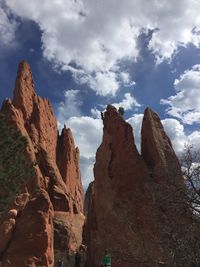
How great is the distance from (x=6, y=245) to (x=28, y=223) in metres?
2.42

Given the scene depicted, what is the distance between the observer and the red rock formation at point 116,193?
39.0 metres

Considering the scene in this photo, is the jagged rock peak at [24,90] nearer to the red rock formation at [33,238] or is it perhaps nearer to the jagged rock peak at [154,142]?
the jagged rock peak at [154,142]

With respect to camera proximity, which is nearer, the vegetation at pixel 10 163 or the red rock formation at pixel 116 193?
the vegetation at pixel 10 163

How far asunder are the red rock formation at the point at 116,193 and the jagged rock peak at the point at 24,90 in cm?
2144

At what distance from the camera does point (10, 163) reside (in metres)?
28.2

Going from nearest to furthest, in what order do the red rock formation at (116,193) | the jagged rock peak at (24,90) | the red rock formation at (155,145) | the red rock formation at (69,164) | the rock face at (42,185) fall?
the rock face at (42,185) → the red rock formation at (116,193) → the red rock formation at (155,145) → the jagged rock peak at (24,90) → the red rock formation at (69,164)

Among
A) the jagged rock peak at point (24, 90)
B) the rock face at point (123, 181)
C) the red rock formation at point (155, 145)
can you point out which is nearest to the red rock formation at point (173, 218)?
the rock face at point (123, 181)

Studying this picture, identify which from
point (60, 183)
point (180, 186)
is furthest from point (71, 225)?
point (180, 186)

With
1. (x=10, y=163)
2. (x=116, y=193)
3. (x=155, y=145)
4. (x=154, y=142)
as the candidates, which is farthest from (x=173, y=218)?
(x=154, y=142)

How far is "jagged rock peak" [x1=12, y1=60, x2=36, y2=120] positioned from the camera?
220 ft

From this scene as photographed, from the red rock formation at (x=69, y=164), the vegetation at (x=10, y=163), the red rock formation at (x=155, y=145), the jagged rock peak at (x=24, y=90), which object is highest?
the jagged rock peak at (x=24, y=90)

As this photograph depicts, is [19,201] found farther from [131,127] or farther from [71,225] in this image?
[71,225]

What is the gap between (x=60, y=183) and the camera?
6322cm

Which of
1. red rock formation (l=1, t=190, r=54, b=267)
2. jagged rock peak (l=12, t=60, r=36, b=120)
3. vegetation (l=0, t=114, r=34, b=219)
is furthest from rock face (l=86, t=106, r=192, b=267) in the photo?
jagged rock peak (l=12, t=60, r=36, b=120)
